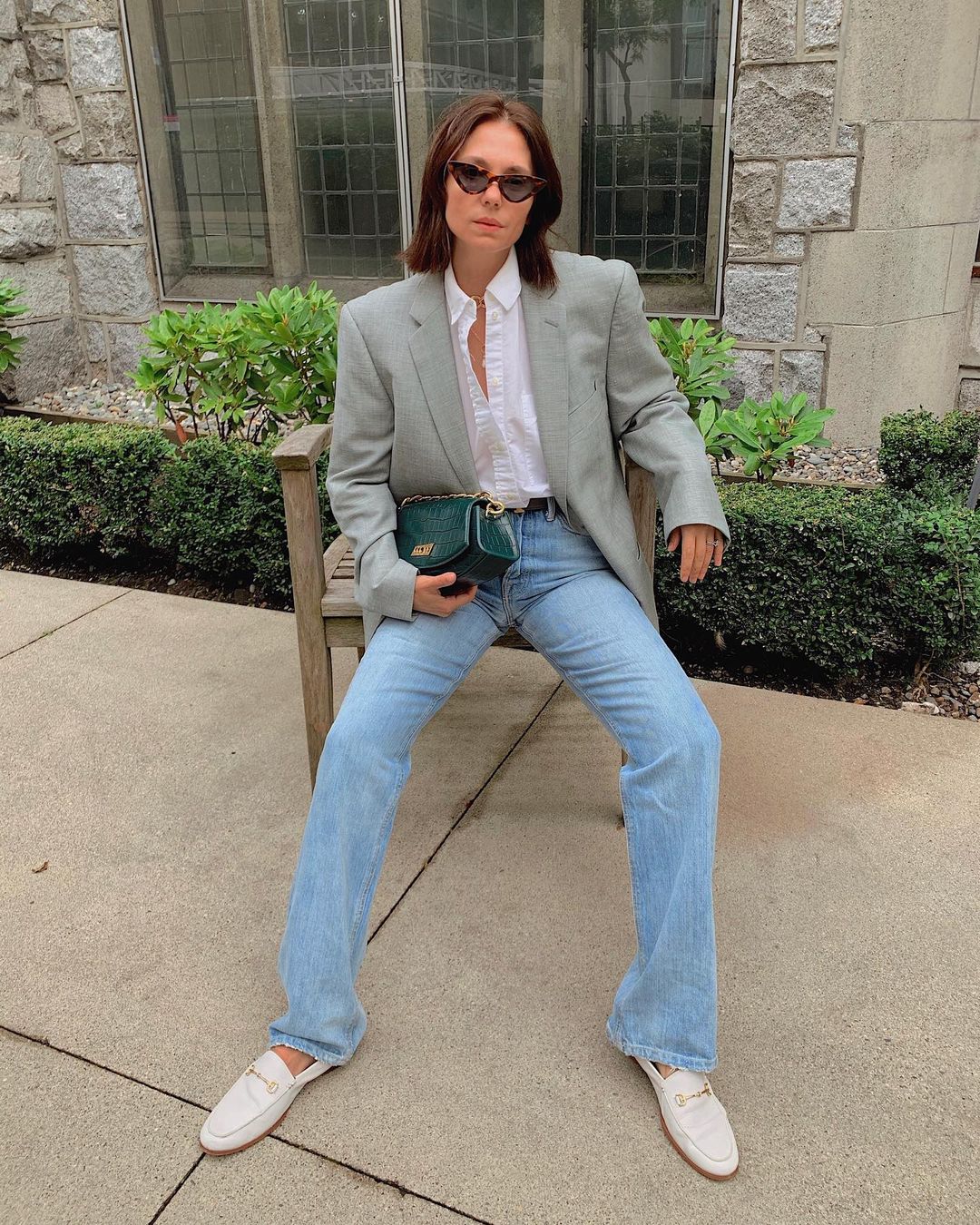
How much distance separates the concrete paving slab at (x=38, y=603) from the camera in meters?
3.70

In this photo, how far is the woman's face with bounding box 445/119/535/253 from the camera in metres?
1.99

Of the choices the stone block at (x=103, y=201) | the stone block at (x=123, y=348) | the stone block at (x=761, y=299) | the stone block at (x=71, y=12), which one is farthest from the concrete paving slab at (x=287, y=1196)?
the stone block at (x=71, y=12)

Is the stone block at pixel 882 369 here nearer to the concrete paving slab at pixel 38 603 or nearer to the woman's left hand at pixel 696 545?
the woman's left hand at pixel 696 545

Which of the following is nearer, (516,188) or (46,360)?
(516,188)

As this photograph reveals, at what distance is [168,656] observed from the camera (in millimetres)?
3494

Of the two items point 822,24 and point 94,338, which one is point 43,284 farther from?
point 822,24

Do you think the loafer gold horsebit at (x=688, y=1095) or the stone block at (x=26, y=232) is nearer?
the loafer gold horsebit at (x=688, y=1095)

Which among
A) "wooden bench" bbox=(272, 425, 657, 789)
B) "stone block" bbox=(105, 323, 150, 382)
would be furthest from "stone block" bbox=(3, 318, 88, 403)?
"wooden bench" bbox=(272, 425, 657, 789)

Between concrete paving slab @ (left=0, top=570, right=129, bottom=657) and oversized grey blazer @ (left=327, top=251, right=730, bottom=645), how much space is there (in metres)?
1.99

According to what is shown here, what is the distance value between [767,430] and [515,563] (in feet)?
4.61

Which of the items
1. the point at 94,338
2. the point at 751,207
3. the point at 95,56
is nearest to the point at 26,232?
the point at 94,338

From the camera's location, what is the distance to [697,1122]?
67.4 inches

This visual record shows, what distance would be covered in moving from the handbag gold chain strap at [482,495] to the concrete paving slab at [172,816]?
866mm

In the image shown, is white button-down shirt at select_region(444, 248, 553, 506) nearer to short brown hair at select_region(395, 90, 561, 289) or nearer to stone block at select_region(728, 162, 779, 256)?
short brown hair at select_region(395, 90, 561, 289)
